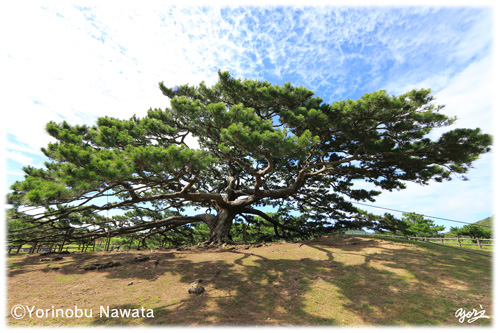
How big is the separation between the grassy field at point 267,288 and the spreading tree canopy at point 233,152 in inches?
70.6

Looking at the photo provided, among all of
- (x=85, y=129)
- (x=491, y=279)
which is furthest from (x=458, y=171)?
(x=85, y=129)

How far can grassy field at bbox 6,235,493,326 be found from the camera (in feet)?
10.8

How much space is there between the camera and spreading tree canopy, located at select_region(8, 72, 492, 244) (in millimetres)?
4598

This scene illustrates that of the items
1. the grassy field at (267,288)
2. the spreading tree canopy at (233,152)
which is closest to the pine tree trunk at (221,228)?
the spreading tree canopy at (233,152)

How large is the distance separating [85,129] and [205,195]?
4698mm

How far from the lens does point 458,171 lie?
7051 mm

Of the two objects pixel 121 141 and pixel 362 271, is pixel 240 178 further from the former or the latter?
pixel 362 271

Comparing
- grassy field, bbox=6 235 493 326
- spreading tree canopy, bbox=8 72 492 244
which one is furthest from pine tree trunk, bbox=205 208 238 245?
grassy field, bbox=6 235 493 326

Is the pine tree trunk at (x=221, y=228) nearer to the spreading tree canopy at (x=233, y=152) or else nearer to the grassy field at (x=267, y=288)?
the spreading tree canopy at (x=233, y=152)

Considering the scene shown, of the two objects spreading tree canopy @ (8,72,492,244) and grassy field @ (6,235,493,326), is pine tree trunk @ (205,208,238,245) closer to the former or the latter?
spreading tree canopy @ (8,72,492,244)

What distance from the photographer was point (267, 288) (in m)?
4.44

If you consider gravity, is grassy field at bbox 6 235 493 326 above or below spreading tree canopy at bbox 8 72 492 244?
below

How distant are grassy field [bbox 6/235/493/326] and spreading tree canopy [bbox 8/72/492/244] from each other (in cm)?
179

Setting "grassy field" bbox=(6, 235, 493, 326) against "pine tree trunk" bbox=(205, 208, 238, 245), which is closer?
"grassy field" bbox=(6, 235, 493, 326)
